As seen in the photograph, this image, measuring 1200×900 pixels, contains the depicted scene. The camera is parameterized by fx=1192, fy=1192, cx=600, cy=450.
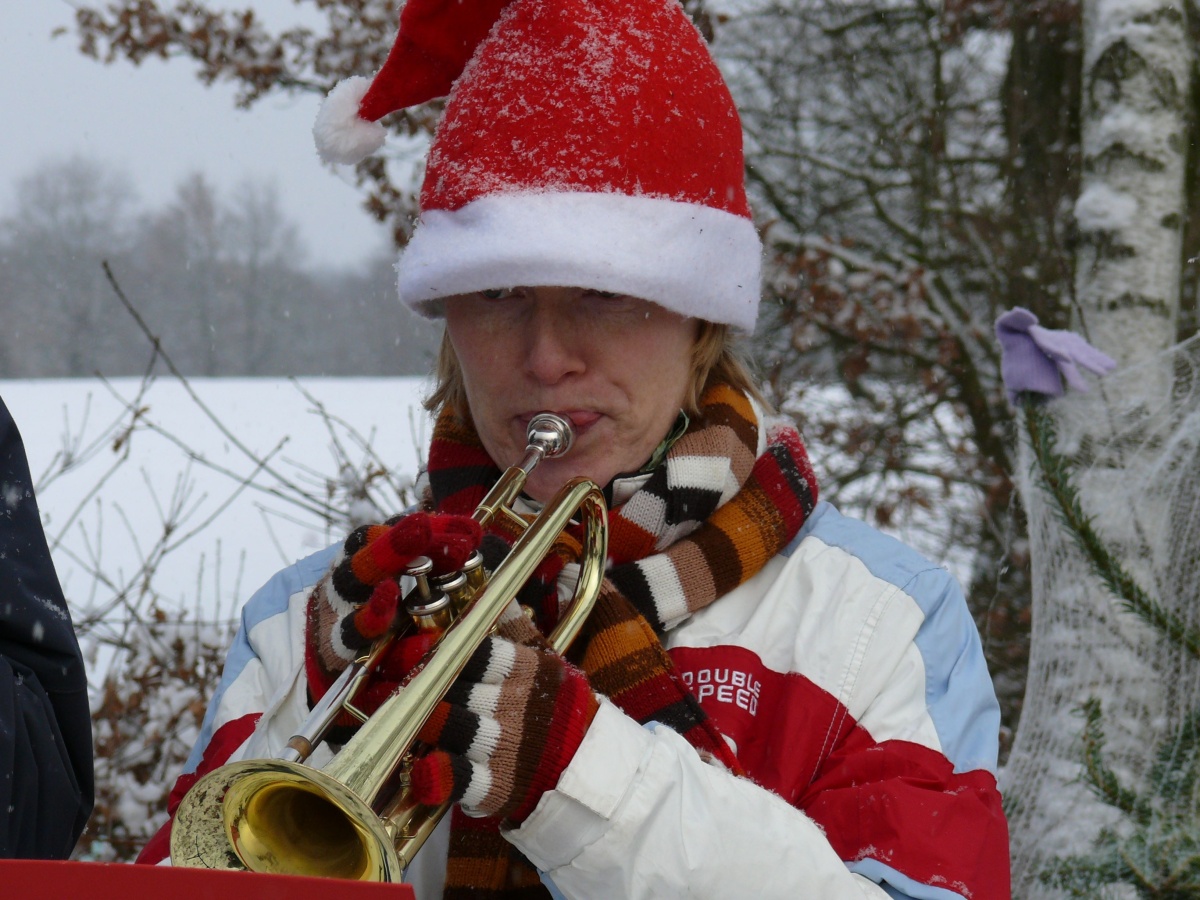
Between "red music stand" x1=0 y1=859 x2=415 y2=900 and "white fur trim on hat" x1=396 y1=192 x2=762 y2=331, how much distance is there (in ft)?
2.85

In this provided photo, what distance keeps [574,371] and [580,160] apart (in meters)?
0.27

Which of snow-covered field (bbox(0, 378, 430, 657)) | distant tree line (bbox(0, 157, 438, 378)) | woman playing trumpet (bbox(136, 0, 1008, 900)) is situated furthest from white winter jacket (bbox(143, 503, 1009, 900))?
distant tree line (bbox(0, 157, 438, 378))

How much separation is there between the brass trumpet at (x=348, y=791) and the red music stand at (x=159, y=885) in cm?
22

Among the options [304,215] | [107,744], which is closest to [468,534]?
[107,744]

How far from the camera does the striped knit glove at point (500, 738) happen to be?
1163 mm

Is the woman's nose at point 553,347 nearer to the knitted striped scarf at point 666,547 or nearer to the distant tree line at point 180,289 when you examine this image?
the knitted striped scarf at point 666,547

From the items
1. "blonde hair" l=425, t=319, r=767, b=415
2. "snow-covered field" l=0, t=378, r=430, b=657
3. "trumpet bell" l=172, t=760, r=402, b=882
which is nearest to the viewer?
"trumpet bell" l=172, t=760, r=402, b=882

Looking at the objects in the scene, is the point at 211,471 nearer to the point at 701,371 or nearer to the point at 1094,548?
the point at 701,371

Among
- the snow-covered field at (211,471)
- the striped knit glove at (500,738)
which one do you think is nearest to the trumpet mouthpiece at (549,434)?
the striped knit glove at (500,738)

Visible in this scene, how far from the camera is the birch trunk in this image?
2277 millimetres

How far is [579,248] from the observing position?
1500mm

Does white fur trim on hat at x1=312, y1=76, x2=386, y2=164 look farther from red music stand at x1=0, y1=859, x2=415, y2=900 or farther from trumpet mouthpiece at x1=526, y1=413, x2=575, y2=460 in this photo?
red music stand at x1=0, y1=859, x2=415, y2=900

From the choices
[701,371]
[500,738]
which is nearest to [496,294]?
[701,371]

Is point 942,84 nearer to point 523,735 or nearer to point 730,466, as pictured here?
point 730,466
